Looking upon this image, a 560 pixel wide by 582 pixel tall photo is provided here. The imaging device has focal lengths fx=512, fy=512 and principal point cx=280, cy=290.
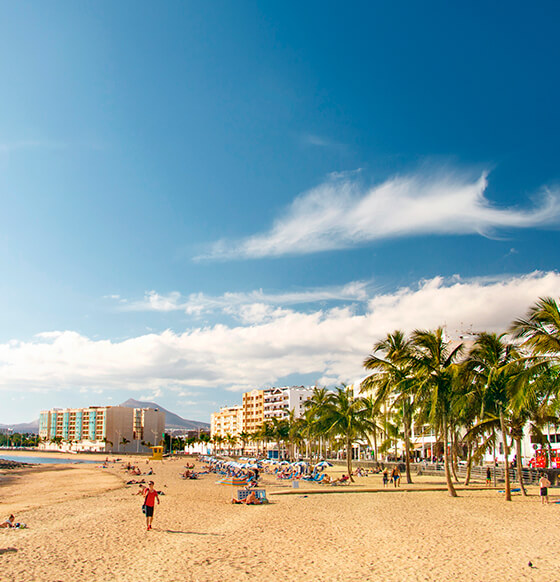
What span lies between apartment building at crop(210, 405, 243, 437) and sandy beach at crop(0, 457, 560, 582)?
144938mm

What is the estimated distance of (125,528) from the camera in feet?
58.0

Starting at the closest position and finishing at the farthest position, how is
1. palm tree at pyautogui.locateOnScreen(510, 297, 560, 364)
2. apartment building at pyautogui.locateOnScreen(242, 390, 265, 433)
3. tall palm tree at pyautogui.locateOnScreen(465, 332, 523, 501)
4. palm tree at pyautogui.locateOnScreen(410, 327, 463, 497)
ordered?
palm tree at pyautogui.locateOnScreen(510, 297, 560, 364) → tall palm tree at pyautogui.locateOnScreen(465, 332, 523, 501) → palm tree at pyautogui.locateOnScreen(410, 327, 463, 497) → apartment building at pyautogui.locateOnScreen(242, 390, 265, 433)

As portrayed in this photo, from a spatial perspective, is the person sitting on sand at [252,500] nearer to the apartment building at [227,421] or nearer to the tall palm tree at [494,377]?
the tall palm tree at [494,377]

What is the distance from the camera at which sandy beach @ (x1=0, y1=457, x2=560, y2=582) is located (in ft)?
38.7

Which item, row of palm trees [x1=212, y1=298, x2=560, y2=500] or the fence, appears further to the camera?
the fence

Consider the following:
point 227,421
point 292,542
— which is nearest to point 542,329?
point 292,542

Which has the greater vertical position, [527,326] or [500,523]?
[527,326]

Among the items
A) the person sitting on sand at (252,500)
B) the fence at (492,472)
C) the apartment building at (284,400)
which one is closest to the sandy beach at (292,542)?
the person sitting on sand at (252,500)

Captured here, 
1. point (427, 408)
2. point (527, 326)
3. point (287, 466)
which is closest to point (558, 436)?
point (287, 466)

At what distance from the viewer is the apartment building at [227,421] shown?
543 ft

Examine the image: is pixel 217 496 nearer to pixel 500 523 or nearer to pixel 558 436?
pixel 500 523

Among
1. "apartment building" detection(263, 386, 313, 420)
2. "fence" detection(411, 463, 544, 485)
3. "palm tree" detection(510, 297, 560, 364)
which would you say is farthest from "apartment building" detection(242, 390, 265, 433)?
"palm tree" detection(510, 297, 560, 364)

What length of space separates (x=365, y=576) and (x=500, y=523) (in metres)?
8.68

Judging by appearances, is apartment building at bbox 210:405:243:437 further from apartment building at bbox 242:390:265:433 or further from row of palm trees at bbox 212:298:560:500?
row of palm trees at bbox 212:298:560:500
